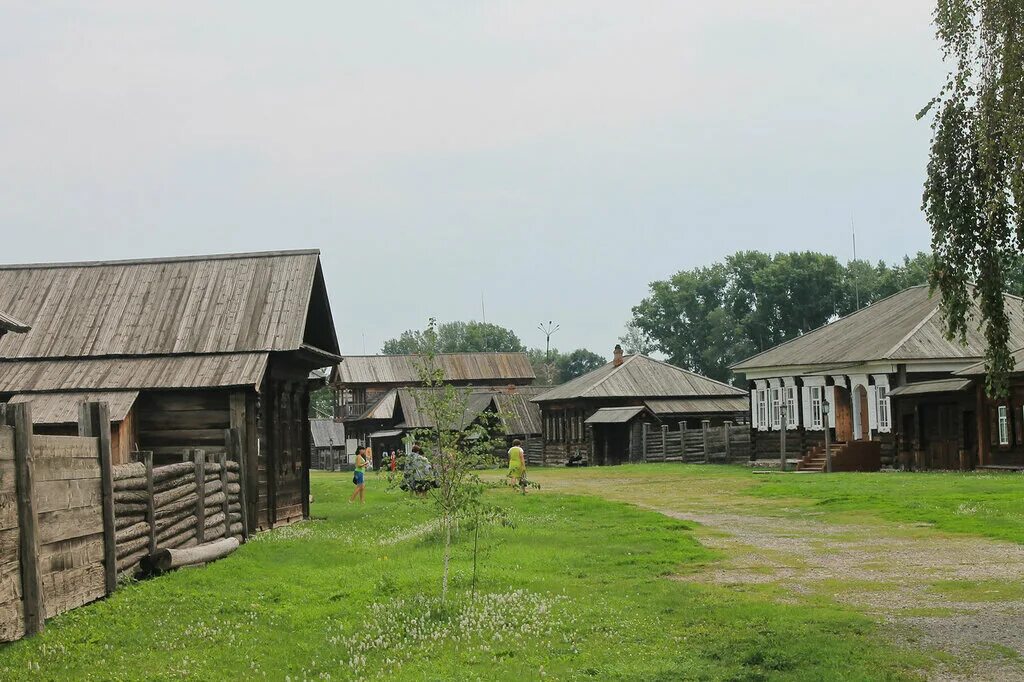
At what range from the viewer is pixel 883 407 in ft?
153

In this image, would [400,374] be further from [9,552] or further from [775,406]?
[9,552]

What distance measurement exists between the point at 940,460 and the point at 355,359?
70.4 metres

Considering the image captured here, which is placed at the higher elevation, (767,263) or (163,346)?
(767,263)

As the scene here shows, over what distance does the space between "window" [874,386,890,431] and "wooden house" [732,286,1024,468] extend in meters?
0.04

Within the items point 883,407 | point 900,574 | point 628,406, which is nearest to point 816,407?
point 883,407

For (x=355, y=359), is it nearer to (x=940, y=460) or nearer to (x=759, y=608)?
(x=940, y=460)

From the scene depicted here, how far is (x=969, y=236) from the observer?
1245cm

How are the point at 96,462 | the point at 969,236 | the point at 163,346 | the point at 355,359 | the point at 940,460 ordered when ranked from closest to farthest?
the point at 969,236, the point at 96,462, the point at 163,346, the point at 940,460, the point at 355,359

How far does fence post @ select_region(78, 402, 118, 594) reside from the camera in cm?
1430

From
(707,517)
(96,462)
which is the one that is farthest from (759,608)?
(707,517)

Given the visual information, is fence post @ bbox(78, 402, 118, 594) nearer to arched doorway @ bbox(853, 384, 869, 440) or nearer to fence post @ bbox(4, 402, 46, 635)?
fence post @ bbox(4, 402, 46, 635)

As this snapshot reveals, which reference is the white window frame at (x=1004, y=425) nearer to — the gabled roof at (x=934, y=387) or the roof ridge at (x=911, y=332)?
the gabled roof at (x=934, y=387)

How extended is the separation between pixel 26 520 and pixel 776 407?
46.4 metres

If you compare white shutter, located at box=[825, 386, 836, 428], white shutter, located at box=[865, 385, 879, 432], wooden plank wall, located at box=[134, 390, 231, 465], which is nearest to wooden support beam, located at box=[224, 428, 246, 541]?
wooden plank wall, located at box=[134, 390, 231, 465]
